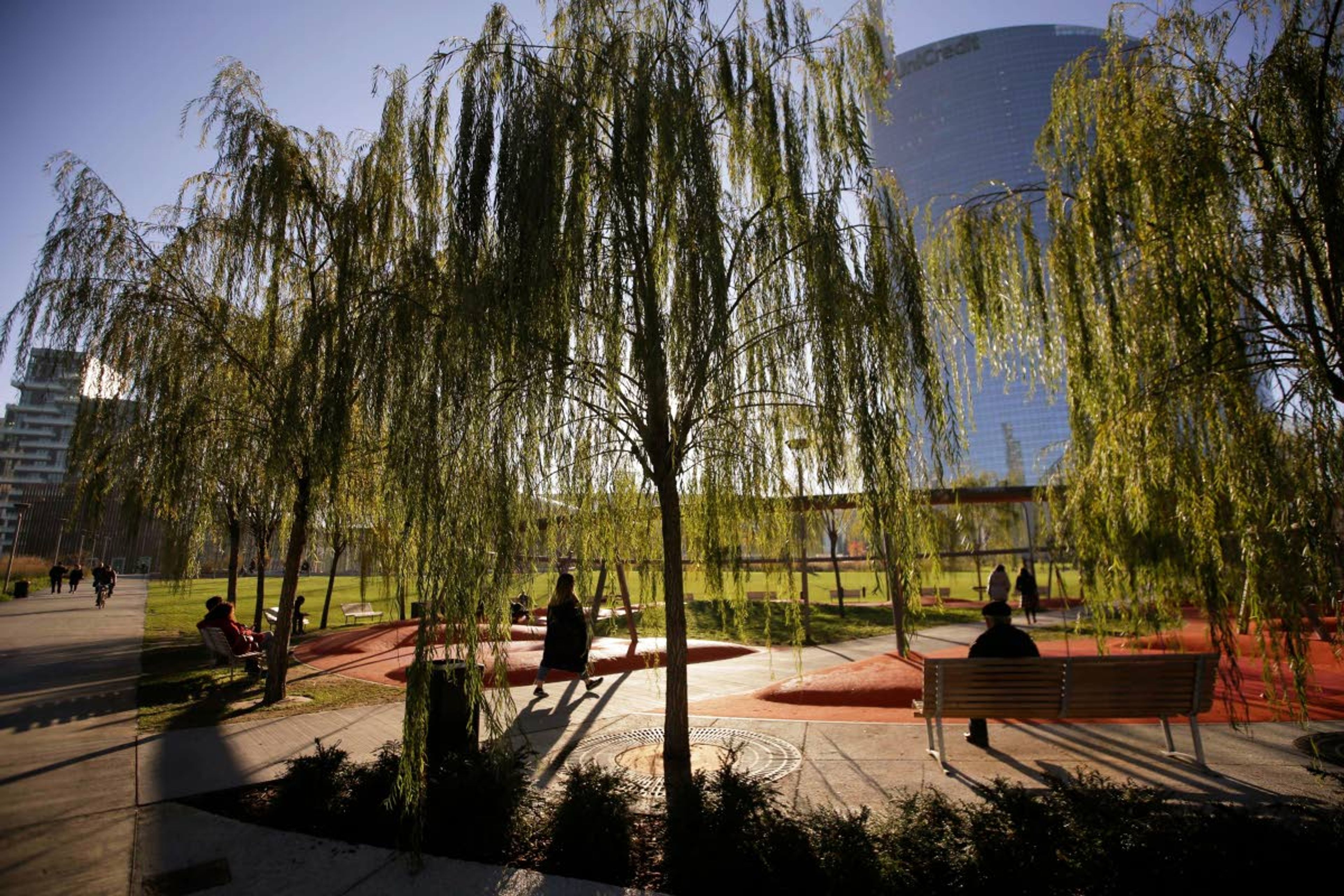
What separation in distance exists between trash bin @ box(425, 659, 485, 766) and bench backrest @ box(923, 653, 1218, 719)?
12.8 ft

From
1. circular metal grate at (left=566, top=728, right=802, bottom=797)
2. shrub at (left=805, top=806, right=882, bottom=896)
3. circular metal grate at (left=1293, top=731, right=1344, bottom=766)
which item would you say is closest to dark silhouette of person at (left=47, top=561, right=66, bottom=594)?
circular metal grate at (left=566, top=728, right=802, bottom=797)

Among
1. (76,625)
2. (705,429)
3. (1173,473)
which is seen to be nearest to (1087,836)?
(1173,473)

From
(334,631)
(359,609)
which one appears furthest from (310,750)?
(359,609)

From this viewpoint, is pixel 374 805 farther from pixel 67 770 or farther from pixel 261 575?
pixel 261 575

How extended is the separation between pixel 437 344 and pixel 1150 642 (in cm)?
1292

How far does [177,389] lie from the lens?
8430 mm

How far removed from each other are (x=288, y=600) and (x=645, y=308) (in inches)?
264

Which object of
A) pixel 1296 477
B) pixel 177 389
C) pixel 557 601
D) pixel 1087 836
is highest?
pixel 177 389

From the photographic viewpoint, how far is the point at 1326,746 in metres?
5.59

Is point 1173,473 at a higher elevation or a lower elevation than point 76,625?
higher

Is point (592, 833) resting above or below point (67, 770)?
above

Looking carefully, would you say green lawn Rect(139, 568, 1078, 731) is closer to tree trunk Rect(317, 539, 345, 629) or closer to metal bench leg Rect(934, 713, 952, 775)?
tree trunk Rect(317, 539, 345, 629)

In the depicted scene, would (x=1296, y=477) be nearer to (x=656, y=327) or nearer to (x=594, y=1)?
(x=656, y=327)

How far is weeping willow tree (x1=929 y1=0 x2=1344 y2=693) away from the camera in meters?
4.14
